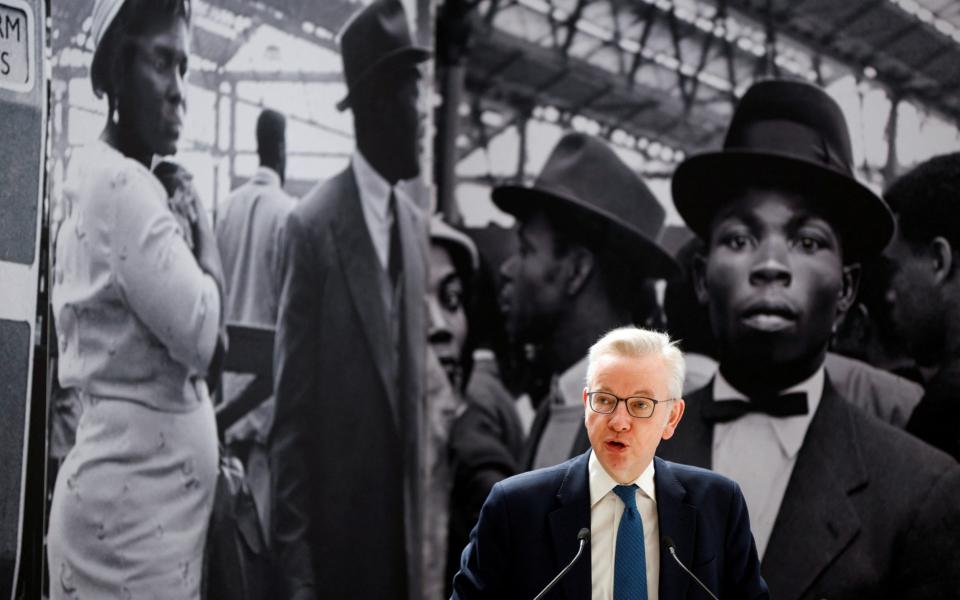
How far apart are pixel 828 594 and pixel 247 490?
6.99 feet

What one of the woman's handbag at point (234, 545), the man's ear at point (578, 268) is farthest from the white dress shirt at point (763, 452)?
the woman's handbag at point (234, 545)

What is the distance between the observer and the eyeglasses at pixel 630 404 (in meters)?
1.67

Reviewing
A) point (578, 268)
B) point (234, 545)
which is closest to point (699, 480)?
point (234, 545)

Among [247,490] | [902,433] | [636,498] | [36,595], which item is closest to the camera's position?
[636,498]

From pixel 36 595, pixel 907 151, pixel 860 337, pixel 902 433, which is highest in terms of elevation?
pixel 907 151

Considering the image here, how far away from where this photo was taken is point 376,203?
15.3 ft

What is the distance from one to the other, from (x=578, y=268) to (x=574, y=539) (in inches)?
113

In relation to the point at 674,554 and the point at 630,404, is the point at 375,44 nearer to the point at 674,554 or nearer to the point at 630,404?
the point at 630,404

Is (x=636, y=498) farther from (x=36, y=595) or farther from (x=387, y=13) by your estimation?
(x=387, y=13)

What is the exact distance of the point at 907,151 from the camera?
4012 mm

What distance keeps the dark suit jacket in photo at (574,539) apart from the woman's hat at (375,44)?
9.84 feet

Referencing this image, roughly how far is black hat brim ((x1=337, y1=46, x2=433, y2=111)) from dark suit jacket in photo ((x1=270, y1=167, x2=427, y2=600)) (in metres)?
0.34

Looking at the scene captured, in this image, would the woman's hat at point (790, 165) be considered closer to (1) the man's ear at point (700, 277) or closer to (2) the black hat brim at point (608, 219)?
(1) the man's ear at point (700, 277)

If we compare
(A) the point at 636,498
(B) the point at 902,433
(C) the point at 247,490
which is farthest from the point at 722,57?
(A) the point at 636,498
